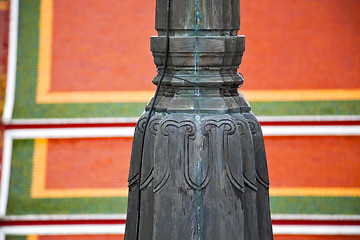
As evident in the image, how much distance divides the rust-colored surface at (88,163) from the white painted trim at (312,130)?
1.36 metres

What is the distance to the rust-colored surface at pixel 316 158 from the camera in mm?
5500

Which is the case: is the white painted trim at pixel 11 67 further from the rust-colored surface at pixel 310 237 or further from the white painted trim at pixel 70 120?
the rust-colored surface at pixel 310 237

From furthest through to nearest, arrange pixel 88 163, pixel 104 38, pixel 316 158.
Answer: pixel 104 38 → pixel 88 163 → pixel 316 158

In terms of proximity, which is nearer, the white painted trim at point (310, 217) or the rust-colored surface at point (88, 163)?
the white painted trim at point (310, 217)

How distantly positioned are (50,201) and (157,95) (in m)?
4.06

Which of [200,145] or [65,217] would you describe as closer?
[200,145]

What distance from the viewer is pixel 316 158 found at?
5535 mm

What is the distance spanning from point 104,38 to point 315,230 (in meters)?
2.71

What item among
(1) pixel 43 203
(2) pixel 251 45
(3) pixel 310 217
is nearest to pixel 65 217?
(1) pixel 43 203

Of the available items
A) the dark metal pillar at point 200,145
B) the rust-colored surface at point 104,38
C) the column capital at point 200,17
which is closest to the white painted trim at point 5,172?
the rust-colored surface at point 104,38

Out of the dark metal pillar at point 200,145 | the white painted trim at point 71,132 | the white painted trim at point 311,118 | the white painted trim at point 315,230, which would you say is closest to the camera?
the dark metal pillar at point 200,145

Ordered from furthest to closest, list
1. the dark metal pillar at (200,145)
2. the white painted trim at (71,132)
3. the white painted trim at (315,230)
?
the white painted trim at (71,132) → the white painted trim at (315,230) → the dark metal pillar at (200,145)

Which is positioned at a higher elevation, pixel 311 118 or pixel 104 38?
pixel 104 38

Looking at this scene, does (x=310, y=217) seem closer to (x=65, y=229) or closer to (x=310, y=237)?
(x=310, y=237)
